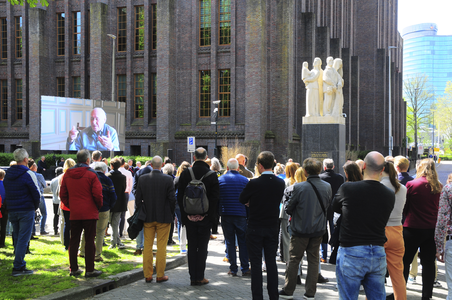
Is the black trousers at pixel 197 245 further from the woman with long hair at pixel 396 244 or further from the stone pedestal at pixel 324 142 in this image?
the stone pedestal at pixel 324 142

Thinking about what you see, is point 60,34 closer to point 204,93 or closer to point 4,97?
point 4,97

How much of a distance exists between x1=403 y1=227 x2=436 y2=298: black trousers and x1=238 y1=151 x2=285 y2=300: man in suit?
1889mm

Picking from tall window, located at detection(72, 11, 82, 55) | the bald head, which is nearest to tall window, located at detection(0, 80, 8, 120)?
tall window, located at detection(72, 11, 82, 55)

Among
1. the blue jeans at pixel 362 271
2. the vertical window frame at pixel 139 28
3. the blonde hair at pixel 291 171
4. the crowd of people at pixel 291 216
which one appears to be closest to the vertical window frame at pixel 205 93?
the vertical window frame at pixel 139 28

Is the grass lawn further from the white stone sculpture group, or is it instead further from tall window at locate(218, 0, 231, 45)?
tall window at locate(218, 0, 231, 45)

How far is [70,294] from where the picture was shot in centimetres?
611

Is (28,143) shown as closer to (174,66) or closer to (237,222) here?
(174,66)

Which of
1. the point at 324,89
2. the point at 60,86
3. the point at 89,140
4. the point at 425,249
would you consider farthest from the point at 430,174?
the point at 60,86

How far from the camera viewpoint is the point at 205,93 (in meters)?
31.8

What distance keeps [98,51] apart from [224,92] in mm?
10652

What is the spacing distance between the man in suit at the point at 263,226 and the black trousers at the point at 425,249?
189cm

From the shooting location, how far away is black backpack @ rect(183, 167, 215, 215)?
22.0ft

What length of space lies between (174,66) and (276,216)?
27204 millimetres

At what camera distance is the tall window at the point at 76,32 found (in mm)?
34812
